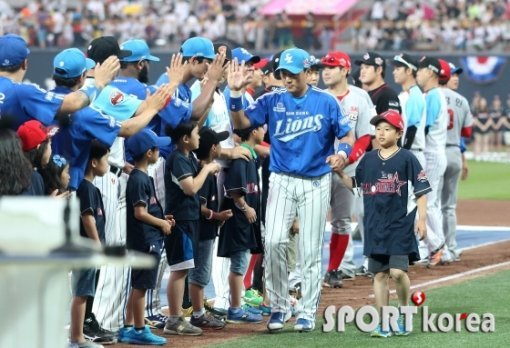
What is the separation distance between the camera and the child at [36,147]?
6.88 m

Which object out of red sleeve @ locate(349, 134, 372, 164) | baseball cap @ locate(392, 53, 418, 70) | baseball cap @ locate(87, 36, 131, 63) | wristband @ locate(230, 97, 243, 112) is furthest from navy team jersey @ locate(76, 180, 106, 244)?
baseball cap @ locate(392, 53, 418, 70)

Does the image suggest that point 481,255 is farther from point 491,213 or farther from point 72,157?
point 72,157

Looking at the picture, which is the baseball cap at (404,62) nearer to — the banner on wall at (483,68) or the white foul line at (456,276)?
the white foul line at (456,276)

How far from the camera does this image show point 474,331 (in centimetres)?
869

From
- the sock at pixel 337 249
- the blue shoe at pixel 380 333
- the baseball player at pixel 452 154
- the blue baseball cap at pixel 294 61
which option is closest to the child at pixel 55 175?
the blue baseball cap at pixel 294 61

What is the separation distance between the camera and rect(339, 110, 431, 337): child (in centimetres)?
869

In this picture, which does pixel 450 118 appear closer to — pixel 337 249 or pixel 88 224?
pixel 337 249

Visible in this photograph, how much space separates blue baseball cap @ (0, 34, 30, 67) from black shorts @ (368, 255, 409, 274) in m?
3.03

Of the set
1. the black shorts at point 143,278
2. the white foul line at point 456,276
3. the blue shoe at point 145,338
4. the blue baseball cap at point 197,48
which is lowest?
the blue shoe at point 145,338

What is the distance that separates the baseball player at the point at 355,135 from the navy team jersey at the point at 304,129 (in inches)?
84.8

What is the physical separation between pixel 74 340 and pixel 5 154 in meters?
2.00

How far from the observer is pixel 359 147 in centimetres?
1137

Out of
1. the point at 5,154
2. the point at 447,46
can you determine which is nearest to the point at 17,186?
the point at 5,154

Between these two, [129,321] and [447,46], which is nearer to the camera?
[129,321]
